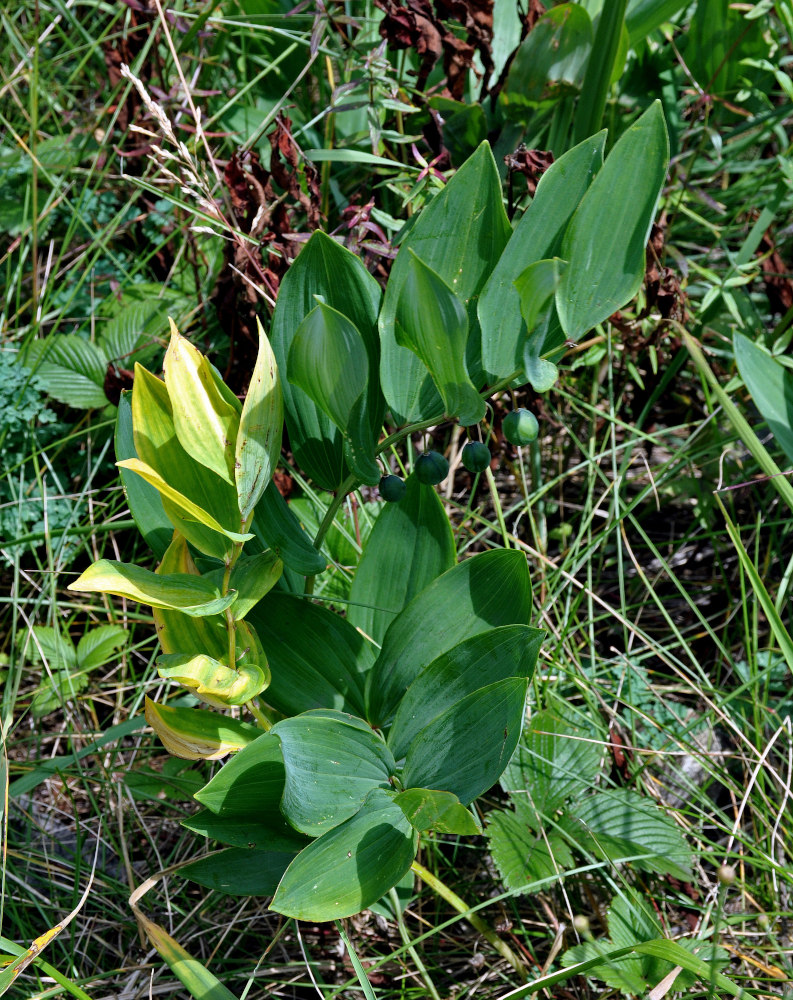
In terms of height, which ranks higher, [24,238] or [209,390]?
[209,390]

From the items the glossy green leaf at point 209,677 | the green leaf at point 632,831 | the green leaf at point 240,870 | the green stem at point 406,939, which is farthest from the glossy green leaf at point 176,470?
the green leaf at point 632,831

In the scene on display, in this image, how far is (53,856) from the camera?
1.23m

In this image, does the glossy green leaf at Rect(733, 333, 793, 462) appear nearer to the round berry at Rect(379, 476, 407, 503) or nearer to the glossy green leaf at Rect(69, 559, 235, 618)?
the round berry at Rect(379, 476, 407, 503)

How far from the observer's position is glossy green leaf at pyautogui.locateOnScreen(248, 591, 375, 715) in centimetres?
97

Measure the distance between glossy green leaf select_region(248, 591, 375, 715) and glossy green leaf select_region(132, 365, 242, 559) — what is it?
0.16 meters

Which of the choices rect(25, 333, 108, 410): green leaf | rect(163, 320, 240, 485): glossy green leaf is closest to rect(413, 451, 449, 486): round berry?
rect(163, 320, 240, 485): glossy green leaf

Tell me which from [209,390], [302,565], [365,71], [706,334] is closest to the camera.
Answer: [209,390]

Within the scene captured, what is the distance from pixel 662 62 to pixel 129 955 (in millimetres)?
1968

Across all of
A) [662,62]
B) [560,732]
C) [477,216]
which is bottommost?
[560,732]

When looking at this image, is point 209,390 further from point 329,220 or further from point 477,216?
point 329,220

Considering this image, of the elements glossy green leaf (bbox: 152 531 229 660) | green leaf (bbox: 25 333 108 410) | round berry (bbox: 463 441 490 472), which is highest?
round berry (bbox: 463 441 490 472)

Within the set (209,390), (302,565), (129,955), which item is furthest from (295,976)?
(209,390)

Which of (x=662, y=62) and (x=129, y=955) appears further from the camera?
(x=662, y=62)

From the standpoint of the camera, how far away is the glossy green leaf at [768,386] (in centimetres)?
135
